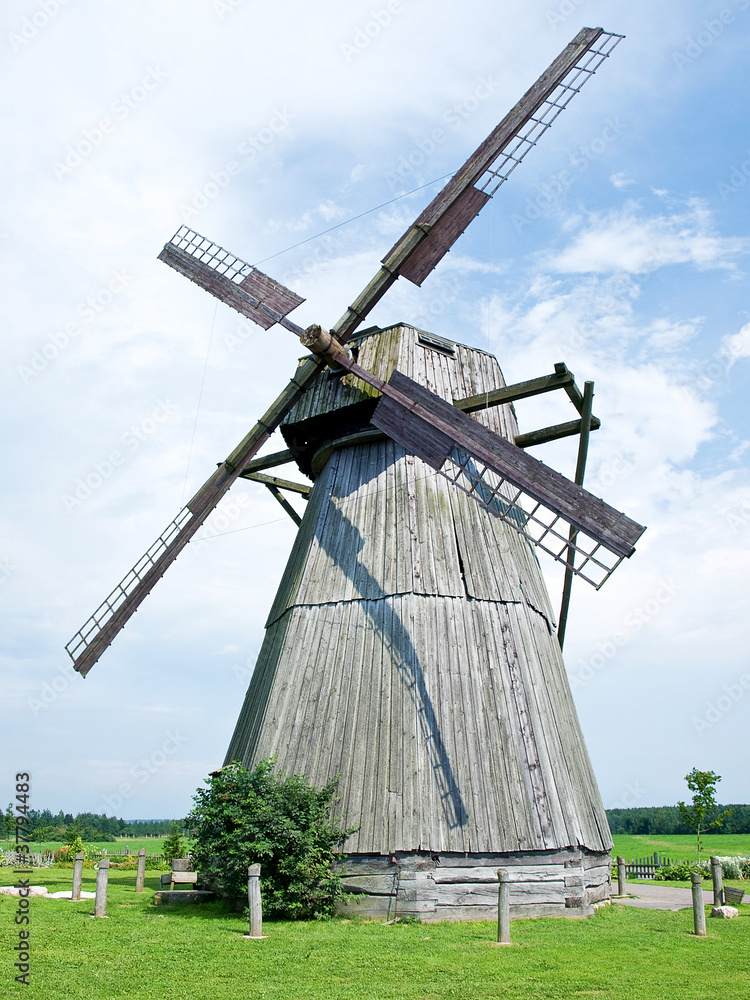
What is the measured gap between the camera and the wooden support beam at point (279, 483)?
16969mm

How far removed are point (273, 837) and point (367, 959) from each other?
112 inches

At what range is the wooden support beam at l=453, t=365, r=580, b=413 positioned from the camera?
13562 mm

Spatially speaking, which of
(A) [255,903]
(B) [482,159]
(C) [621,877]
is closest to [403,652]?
(A) [255,903]

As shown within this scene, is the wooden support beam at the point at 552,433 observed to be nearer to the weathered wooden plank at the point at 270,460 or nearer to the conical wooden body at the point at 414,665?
the conical wooden body at the point at 414,665

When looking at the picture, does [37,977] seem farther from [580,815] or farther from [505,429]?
[505,429]

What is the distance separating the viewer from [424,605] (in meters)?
12.7

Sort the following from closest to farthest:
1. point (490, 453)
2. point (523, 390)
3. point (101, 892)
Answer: point (101, 892)
point (490, 453)
point (523, 390)

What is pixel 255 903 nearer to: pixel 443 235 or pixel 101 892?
pixel 101 892

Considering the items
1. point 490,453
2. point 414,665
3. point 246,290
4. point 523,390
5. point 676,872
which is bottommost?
point 676,872

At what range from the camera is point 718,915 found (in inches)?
455

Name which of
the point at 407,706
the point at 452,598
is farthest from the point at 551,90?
the point at 407,706

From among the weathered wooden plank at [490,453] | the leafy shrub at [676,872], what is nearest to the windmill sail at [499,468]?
the weathered wooden plank at [490,453]

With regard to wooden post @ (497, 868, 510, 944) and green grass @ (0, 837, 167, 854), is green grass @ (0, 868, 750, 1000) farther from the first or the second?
green grass @ (0, 837, 167, 854)

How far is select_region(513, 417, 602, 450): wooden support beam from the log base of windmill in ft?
24.7
